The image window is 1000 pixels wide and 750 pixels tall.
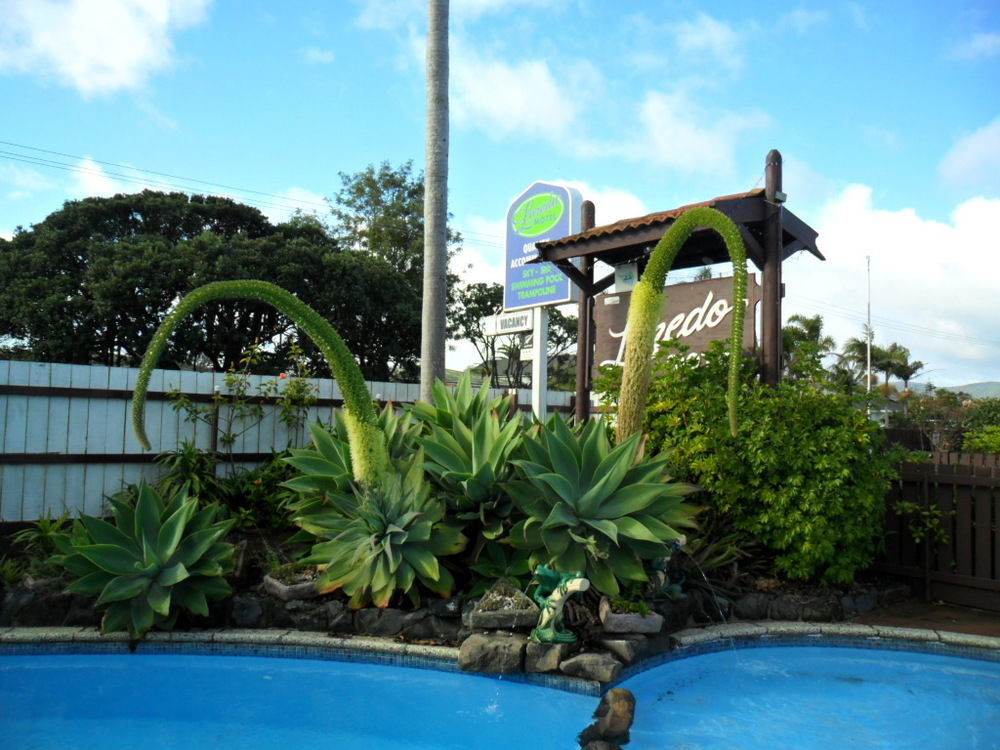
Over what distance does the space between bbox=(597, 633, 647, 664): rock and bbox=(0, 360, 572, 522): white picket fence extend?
16.6 ft

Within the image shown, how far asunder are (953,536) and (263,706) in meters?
5.78

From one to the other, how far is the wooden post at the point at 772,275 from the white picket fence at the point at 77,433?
5.50m

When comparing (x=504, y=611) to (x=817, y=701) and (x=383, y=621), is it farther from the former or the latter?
(x=817, y=701)

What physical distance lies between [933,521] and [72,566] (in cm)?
686

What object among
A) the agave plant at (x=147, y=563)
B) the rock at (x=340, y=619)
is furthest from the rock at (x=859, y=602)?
the agave plant at (x=147, y=563)

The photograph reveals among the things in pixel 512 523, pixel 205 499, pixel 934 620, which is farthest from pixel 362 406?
pixel 934 620

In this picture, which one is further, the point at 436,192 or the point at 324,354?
the point at 436,192

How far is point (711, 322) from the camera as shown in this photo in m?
7.17

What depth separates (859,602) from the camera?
19.9ft

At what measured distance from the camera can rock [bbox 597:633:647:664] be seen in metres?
4.53

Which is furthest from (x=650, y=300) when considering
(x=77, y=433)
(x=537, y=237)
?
(x=77, y=433)

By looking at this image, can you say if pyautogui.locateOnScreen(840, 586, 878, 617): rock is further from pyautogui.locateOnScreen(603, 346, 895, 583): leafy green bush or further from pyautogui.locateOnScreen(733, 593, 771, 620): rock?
pyautogui.locateOnScreen(733, 593, 771, 620): rock

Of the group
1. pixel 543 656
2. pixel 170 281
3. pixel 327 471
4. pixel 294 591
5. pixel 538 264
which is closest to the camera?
pixel 543 656

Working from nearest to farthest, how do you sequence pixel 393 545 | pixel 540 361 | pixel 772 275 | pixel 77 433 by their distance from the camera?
pixel 393 545 < pixel 772 275 < pixel 77 433 < pixel 540 361
